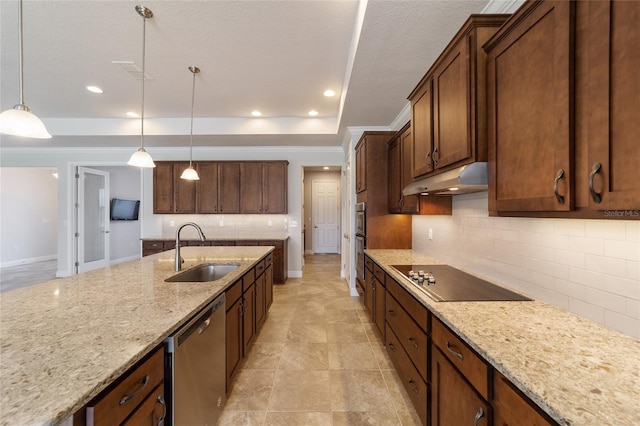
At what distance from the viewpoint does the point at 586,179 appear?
2.77 ft

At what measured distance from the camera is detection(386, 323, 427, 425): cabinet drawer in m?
1.46

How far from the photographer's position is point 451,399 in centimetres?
116

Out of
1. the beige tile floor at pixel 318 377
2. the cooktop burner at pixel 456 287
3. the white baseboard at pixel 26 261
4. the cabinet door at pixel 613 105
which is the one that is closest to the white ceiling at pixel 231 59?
the cabinet door at pixel 613 105

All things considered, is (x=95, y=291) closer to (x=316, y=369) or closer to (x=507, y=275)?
(x=316, y=369)

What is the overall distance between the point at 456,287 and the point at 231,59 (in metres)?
2.83

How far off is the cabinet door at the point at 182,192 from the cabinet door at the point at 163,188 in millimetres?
80

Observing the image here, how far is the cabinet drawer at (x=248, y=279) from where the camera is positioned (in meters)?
2.14

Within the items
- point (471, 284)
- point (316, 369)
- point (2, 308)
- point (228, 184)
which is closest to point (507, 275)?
point (471, 284)

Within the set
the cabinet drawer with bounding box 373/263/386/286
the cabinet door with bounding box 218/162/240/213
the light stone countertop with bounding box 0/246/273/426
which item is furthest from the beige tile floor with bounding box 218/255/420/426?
the cabinet door with bounding box 218/162/240/213

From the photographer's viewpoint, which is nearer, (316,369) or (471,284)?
(471,284)

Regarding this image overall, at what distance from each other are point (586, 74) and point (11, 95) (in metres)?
5.57

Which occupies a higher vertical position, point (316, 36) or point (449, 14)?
point (316, 36)

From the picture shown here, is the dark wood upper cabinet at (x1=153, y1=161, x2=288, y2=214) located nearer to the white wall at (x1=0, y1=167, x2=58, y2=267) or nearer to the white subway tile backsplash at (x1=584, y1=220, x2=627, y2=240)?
the white subway tile backsplash at (x1=584, y1=220, x2=627, y2=240)

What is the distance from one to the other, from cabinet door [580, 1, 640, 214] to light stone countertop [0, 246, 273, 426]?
5.04 feet
